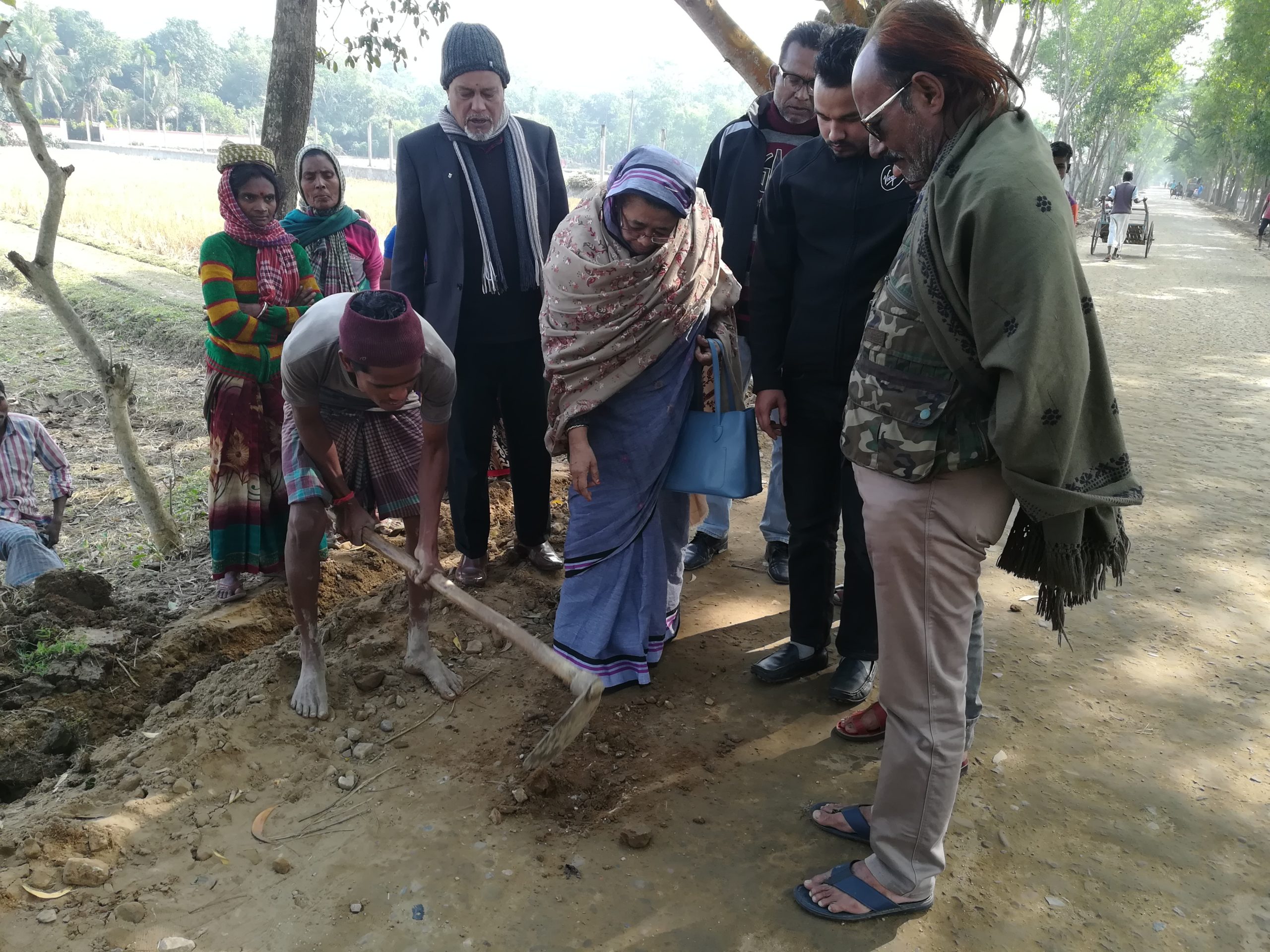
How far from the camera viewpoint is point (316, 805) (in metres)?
2.43

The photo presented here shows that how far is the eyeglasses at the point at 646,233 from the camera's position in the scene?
246 centimetres

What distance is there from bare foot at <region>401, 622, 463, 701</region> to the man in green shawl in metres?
1.37

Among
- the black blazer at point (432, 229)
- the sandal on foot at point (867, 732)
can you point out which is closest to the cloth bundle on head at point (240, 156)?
the black blazer at point (432, 229)

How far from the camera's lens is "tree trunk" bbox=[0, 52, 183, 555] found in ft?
11.2

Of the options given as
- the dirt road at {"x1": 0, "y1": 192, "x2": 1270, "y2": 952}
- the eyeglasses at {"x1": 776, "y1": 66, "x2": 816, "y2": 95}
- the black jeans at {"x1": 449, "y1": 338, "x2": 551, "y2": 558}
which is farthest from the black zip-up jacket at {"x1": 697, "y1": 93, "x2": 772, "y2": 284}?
the dirt road at {"x1": 0, "y1": 192, "x2": 1270, "y2": 952}

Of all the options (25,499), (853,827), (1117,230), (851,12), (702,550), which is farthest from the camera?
(1117,230)

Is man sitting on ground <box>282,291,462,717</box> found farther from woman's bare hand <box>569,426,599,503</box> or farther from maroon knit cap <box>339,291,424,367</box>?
woman's bare hand <box>569,426,599,503</box>

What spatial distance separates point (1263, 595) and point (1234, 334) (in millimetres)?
7221

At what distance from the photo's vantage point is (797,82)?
2873 millimetres

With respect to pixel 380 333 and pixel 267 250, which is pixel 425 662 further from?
pixel 267 250

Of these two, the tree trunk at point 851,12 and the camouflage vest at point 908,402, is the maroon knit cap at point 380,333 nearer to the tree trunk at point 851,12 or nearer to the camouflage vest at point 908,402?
the camouflage vest at point 908,402

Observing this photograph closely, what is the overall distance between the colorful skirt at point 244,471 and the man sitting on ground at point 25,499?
2.69 ft

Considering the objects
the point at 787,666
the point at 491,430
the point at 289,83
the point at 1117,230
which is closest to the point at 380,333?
the point at 491,430

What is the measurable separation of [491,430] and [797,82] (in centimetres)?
167
